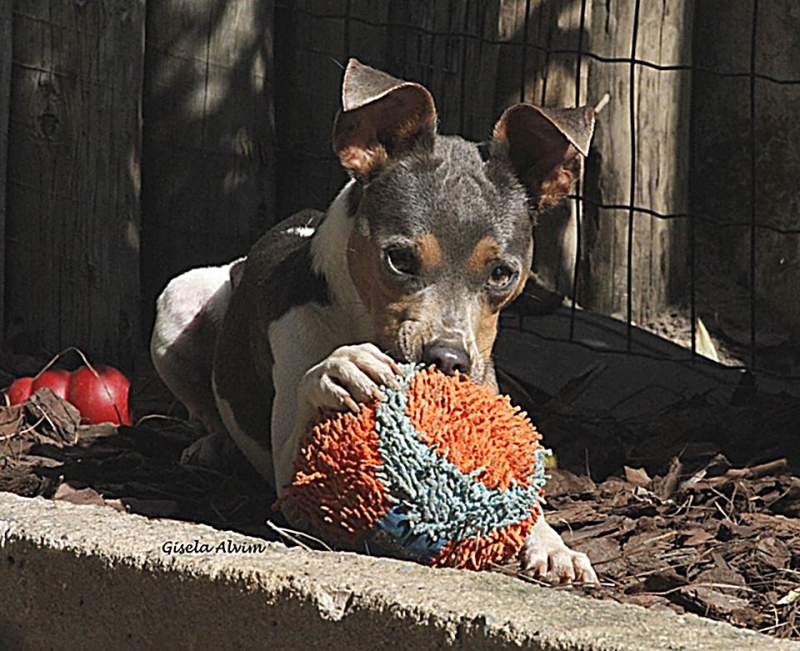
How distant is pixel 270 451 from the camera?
5.11 meters

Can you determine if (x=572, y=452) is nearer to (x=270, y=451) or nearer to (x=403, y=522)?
(x=270, y=451)

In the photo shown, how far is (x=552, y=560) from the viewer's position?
13.7 feet

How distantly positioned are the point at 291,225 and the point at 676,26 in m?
2.93

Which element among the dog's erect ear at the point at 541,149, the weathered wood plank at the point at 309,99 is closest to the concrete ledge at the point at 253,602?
the dog's erect ear at the point at 541,149

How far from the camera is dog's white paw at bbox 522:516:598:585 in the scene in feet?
13.5

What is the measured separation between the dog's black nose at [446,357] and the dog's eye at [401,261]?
0.32 m

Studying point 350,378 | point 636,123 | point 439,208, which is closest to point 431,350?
point 350,378

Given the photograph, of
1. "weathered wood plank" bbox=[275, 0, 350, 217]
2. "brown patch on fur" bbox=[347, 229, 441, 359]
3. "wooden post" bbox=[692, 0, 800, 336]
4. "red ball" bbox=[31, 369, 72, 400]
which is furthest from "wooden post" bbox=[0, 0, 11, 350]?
"wooden post" bbox=[692, 0, 800, 336]

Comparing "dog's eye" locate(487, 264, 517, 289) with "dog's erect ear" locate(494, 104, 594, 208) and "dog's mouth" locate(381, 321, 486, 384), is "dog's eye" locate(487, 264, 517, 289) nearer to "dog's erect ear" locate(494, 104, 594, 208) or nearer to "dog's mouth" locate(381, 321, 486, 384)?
"dog's mouth" locate(381, 321, 486, 384)

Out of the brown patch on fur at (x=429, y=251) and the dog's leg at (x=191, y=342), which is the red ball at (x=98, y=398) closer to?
the dog's leg at (x=191, y=342)

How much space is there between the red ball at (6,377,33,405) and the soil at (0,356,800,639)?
0.12 m

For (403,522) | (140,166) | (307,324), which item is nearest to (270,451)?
(307,324)

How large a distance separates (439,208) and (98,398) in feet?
7.65

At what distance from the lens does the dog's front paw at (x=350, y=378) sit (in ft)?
13.0
